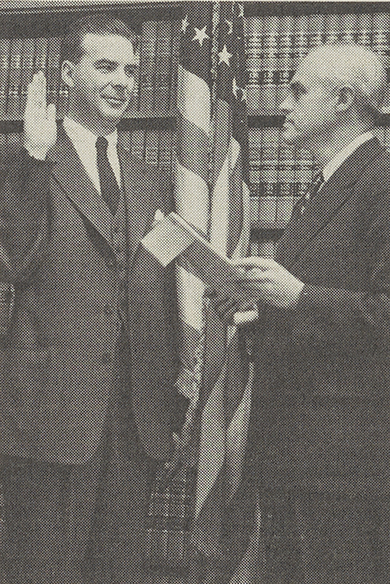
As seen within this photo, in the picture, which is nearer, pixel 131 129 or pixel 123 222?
pixel 123 222

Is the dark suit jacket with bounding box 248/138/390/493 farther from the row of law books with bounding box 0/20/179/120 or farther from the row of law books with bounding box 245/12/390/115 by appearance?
the row of law books with bounding box 0/20/179/120

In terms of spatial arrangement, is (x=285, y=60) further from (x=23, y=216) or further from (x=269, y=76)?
(x=23, y=216)

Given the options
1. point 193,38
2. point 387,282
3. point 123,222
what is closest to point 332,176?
point 387,282

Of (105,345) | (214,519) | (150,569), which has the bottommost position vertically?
(150,569)

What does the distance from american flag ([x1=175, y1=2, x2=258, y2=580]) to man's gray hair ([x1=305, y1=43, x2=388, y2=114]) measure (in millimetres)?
559

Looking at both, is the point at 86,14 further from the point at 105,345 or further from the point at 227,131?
the point at 105,345

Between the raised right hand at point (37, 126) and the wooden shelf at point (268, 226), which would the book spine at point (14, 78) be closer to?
the raised right hand at point (37, 126)

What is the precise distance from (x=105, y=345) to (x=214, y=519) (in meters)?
0.62

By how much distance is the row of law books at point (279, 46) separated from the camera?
2.55m

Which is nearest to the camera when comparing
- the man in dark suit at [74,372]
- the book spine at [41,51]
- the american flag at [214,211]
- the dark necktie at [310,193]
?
the dark necktie at [310,193]

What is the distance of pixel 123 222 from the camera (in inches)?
85.0

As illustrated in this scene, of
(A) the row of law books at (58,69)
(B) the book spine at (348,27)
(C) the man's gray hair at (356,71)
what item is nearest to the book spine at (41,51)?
(A) the row of law books at (58,69)

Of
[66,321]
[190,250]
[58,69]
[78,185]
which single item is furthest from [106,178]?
[58,69]

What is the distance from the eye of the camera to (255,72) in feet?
8.42
